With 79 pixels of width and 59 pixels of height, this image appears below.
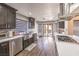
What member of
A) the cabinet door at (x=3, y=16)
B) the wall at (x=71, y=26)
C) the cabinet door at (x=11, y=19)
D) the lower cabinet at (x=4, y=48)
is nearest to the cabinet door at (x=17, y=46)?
the lower cabinet at (x=4, y=48)

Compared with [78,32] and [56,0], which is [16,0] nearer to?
[56,0]

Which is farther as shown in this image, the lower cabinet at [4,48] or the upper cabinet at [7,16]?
the upper cabinet at [7,16]

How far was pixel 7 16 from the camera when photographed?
130 inches

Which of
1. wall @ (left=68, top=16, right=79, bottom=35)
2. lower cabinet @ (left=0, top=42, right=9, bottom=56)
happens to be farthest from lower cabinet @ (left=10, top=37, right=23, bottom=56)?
wall @ (left=68, top=16, right=79, bottom=35)

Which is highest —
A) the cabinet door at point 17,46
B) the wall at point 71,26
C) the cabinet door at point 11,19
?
the cabinet door at point 11,19

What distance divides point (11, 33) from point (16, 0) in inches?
99.6

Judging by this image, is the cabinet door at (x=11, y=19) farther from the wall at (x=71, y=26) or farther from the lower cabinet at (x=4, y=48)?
the wall at (x=71, y=26)

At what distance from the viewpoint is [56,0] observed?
4.28 feet

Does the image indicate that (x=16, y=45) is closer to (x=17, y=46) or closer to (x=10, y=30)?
(x=17, y=46)

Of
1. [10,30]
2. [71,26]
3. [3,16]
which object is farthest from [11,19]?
[71,26]

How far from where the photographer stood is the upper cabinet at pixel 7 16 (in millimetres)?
3104

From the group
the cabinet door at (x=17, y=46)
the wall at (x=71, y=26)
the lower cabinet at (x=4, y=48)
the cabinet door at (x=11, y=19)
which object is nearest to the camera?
the wall at (x=71, y=26)

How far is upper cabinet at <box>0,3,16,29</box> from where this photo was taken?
3.10 metres

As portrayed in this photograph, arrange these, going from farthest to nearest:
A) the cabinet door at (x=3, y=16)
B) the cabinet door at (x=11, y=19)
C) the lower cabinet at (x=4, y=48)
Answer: the cabinet door at (x=11, y=19) < the cabinet door at (x=3, y=16) < the lower cabinet at (x=4, y=48)
